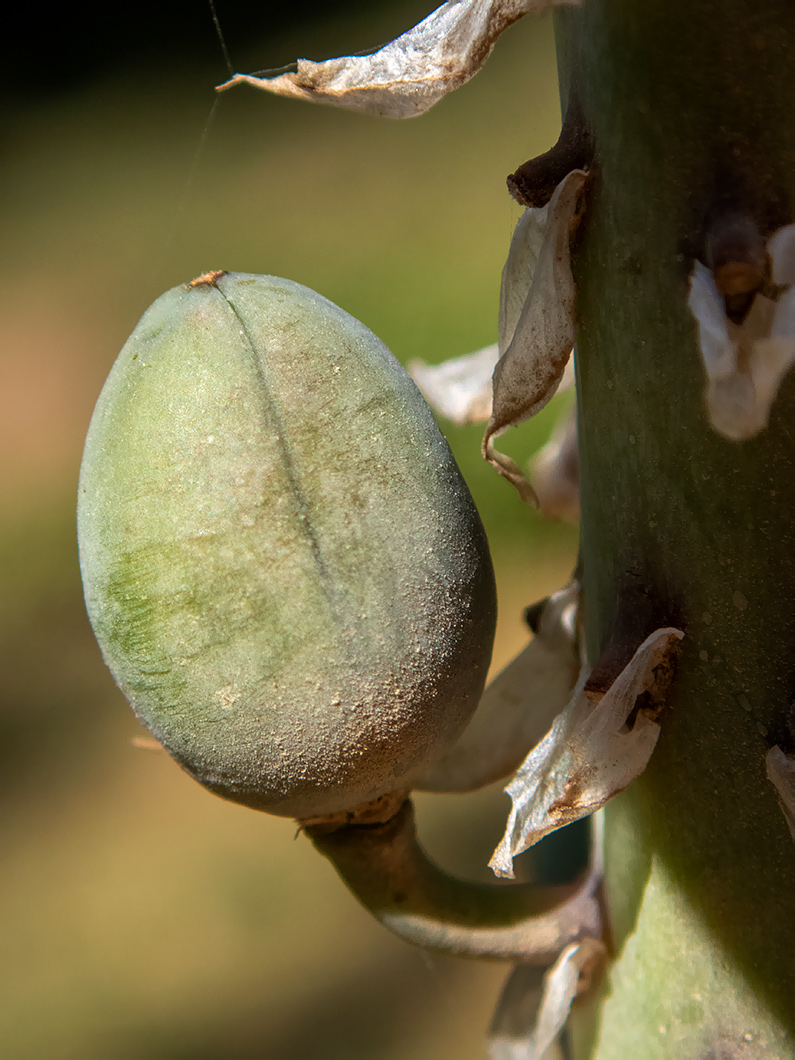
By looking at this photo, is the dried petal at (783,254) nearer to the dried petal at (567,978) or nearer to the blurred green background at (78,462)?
the dried petal at (567,978)

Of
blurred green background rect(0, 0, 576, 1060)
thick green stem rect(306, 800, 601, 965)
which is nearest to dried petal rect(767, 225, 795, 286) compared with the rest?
thick green stem rect(306, 800, 601, 965)

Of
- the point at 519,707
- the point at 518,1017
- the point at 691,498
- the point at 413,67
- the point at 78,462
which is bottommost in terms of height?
the point at 78,462

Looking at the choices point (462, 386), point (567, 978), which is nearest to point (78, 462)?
point (462, 386)

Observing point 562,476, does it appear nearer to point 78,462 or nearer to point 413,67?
point 413,67

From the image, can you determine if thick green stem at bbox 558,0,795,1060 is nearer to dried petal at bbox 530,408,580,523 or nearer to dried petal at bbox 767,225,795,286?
dried petal at bbox 767,225,795,286

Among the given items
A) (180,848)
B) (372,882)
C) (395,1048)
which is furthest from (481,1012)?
(372,882)

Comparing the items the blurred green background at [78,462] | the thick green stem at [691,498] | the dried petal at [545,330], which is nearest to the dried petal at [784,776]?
the thick green stem at [691,498]
